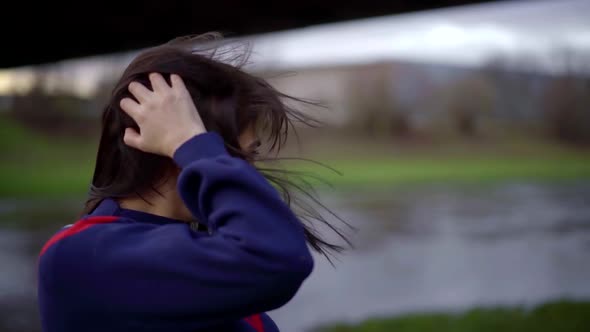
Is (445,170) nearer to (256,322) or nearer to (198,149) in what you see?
(256,322)

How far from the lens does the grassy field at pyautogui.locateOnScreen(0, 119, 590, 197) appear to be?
695 inches

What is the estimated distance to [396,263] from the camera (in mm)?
8797

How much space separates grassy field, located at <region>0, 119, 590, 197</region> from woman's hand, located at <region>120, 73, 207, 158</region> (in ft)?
53.0

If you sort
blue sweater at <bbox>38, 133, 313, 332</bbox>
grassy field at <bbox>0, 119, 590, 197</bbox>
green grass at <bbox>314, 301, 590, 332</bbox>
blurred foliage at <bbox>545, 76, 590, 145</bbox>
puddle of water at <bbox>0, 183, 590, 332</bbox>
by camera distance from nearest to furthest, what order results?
blue sweater at <bbox>38, 133, 313, 332</bbox>, green grass at <bbox>314, 301, 590, 332</bbox>, puddle of water at <bbox>0, 183, 590, 332</bbox>, blurred foliage at <bbox>545, 76, 590, 145</bbox>, grassy field at <bbox>0, 119, 590, 197</bbox>

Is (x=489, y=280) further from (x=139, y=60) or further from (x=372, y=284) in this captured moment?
(x=139, y=60)

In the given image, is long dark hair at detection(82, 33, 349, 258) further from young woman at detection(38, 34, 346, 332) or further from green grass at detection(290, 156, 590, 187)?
green grass at detection(290, 156, 590, 187)

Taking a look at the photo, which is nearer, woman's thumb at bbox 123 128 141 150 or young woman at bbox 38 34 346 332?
young woman at bbox 38 34 346 332

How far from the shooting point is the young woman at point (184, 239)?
0.82 metres

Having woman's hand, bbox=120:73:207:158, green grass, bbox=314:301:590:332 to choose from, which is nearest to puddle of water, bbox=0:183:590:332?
green grass, bbox=314:301:590:332

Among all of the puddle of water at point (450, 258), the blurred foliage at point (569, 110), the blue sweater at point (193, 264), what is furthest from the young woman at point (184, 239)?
the blurred foliage at point (569, 110)

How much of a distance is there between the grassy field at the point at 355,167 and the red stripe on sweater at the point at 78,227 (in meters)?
16.2

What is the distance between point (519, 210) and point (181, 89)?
1349 centimetres

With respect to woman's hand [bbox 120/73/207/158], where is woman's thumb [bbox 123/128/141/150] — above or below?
below

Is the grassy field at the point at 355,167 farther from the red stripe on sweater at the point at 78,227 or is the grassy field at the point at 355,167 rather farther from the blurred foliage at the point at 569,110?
the red stripe on sweater at the point at 78,227
